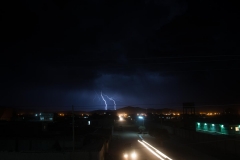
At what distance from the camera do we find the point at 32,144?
32.6 metres

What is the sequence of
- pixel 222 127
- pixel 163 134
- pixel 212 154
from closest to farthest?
1. pixel 212 154
2. pixel 163 134
3. pixel 222 127

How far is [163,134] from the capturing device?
161ft

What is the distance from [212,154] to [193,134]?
13.0 meters

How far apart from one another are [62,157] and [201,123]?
52942 millimetres

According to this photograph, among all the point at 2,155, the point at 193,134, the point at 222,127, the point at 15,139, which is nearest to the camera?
the point at 2,155

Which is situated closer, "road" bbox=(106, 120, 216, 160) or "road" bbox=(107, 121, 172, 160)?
"road" bbox=(107, 121, 172, 160)

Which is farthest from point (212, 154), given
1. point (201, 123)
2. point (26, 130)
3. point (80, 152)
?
point (201, 123)

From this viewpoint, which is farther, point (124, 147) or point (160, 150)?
point (124, 147)

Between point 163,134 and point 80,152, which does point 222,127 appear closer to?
point 163,134

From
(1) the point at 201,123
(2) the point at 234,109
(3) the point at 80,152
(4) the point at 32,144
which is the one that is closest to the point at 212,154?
(3) the point at 80,152

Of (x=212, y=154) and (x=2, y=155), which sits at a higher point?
(x=2, y=155)

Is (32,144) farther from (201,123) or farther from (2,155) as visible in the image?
(201,123)

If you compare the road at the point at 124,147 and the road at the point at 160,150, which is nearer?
the road at the point at 124,147

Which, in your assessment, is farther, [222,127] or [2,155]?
[222,127]
